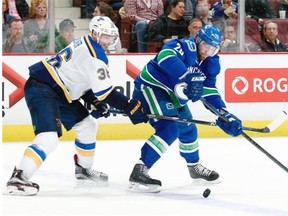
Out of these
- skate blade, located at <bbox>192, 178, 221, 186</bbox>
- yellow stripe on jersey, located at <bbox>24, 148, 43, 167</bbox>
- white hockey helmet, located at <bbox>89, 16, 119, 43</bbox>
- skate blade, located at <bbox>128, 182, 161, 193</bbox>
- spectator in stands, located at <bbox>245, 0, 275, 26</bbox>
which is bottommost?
skate blade, located at <bbox>192, 178, 221, 186</bbox>

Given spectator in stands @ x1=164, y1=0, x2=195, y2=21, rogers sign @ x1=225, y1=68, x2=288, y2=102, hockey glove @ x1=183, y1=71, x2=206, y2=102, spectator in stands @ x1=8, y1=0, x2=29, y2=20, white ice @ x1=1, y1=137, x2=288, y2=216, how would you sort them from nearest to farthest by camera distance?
white ice @ x1=1, y1=137, x2=288, y2=216 → hockey glove @ x1=183, y1=71, x2=206, y2=102 → spectator in stands @ x1=8, y1=0, x2=29, y2=20 → rogers sign @ x1=225, y1=68, x2=288, y2=102 → spectator in stands @ x1=164, y1=0, x2=195, y2=21

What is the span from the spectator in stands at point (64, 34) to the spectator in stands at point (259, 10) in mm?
1476

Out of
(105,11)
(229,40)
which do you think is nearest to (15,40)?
(105,11)

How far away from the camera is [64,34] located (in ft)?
25.1

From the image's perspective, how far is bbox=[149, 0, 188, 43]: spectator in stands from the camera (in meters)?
7.86

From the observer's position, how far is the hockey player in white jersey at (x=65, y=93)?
493 cm

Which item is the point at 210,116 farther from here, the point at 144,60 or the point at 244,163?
the point at 244,163

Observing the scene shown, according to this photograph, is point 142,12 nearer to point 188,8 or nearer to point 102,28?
point 188,8

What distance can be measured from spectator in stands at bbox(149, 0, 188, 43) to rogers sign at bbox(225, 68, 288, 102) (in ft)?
1.69

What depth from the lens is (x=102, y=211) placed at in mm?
4555

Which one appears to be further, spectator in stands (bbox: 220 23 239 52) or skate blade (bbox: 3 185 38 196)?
spectator in stands (bbox: 220 23 239 52)

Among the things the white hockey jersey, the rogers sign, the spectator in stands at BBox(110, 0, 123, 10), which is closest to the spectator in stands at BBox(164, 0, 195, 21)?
the spectator in stands at BBox(110, 0, 123, 10)

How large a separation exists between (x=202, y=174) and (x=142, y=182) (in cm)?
53

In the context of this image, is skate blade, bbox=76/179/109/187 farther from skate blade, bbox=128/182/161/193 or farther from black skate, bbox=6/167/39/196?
black skate, bbox=6/167/39/196
